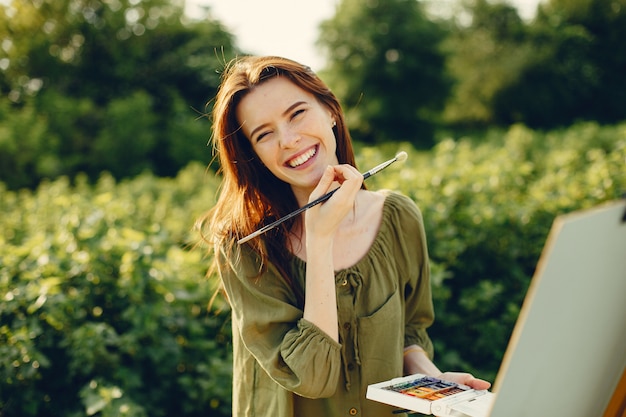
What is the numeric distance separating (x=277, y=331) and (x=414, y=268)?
0.55 m

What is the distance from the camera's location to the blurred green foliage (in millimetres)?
2367

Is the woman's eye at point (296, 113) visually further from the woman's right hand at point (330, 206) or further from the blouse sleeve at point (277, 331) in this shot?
the blouse sleeve at point (277, 331)

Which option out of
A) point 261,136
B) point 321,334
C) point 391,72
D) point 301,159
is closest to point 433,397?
point 321,334

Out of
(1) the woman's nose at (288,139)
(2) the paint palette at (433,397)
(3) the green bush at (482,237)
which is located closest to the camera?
(2) the paint palette at (433,397)

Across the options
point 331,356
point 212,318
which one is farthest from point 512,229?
point 331,356

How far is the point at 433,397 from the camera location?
4.29ft

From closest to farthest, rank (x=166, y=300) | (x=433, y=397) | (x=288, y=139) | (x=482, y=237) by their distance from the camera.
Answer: (x=433, y=397) < (x=288, y=139) < (x=166, y=300) < (x=482, y=237)

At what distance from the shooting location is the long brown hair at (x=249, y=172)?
177 centimetres

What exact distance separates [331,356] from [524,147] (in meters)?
10.2

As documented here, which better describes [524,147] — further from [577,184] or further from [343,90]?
[343,90]

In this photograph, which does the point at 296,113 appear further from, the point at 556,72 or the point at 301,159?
the point at 556,72

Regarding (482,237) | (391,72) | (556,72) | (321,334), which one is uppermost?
(391,72)

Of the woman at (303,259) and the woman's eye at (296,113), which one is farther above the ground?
the woman's eye at (296,113)

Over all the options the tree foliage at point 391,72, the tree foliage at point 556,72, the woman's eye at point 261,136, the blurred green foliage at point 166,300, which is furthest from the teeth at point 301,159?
A: the tree foliage at point 556,72
